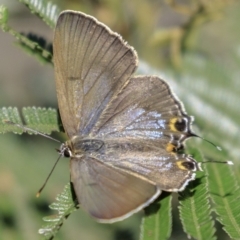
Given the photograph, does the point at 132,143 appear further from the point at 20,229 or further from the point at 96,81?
the point at 20,229

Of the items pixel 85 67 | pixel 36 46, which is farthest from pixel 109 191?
pixel 36 46

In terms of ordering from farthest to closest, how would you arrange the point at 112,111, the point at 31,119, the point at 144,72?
the point at 144,72 < the point at 112,111 < the point at 31,119

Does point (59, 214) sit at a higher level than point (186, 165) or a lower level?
lower

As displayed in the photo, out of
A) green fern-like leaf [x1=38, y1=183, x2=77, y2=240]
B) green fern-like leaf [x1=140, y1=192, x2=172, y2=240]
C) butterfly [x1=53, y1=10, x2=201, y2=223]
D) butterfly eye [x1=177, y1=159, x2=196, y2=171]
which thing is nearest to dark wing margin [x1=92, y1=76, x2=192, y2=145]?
butterfly [x1=53, y1=10, x2=201, y2=223]

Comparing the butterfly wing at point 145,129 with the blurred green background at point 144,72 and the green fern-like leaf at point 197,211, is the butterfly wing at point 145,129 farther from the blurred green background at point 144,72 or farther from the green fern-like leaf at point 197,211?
the blurred green background at point 144,72

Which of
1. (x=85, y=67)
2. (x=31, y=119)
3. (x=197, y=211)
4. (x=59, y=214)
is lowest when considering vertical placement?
(x=59, y=214)

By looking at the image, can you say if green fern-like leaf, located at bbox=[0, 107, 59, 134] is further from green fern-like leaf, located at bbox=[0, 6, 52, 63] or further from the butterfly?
green fern-like leaf, located at bbox=[0, 6, 52, 63]

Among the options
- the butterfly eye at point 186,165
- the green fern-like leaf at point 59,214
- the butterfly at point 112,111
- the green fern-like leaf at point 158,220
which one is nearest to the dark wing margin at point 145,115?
the butterfly at point 112,111

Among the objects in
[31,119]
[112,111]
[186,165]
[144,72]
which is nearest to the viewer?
[186,165]

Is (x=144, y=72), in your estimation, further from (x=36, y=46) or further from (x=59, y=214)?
(x=59, y=214)
